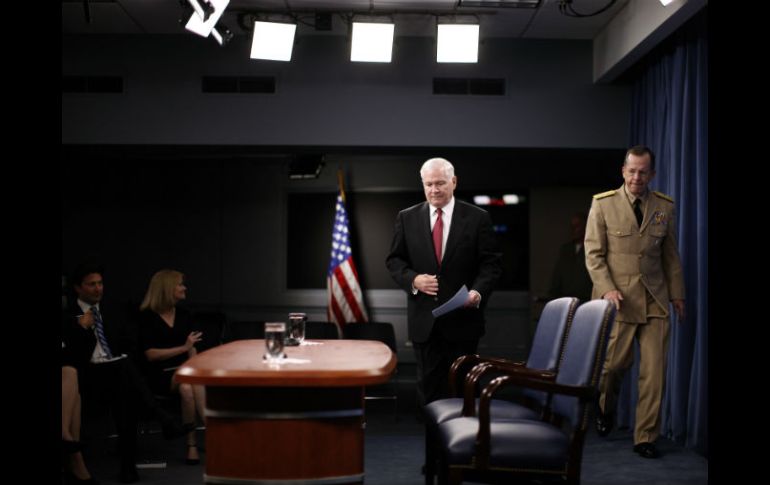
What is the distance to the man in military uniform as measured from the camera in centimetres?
450

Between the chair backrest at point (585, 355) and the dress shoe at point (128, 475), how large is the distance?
2266mm

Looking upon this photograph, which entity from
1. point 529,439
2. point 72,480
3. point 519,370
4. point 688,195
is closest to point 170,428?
point 72,480

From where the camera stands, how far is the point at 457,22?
5777 mm

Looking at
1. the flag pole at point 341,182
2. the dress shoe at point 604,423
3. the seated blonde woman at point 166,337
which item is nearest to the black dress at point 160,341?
the seated blonde woman at point 166,337

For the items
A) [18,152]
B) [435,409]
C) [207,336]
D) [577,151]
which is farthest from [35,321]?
[577,151]

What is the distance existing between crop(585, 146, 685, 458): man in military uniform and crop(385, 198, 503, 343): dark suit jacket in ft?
2.83

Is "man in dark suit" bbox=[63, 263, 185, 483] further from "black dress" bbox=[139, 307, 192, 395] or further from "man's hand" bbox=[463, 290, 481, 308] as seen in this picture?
"man's hand" bbox=[463, 290, 481, 308]

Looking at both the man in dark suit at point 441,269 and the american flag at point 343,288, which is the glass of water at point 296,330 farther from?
the american flag at point 343,288

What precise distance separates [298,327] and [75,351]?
5.06ft

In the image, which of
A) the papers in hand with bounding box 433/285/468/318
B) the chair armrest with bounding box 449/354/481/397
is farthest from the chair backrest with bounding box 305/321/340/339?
the chair armrest with bounding box 449/354/481/397

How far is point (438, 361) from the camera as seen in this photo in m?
4.03

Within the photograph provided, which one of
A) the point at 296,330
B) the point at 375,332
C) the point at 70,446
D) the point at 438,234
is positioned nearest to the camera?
the point at 296,330

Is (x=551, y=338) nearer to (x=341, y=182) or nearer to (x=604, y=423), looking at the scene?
(x=604, y=423)

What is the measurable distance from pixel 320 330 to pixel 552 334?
3.71 meters
